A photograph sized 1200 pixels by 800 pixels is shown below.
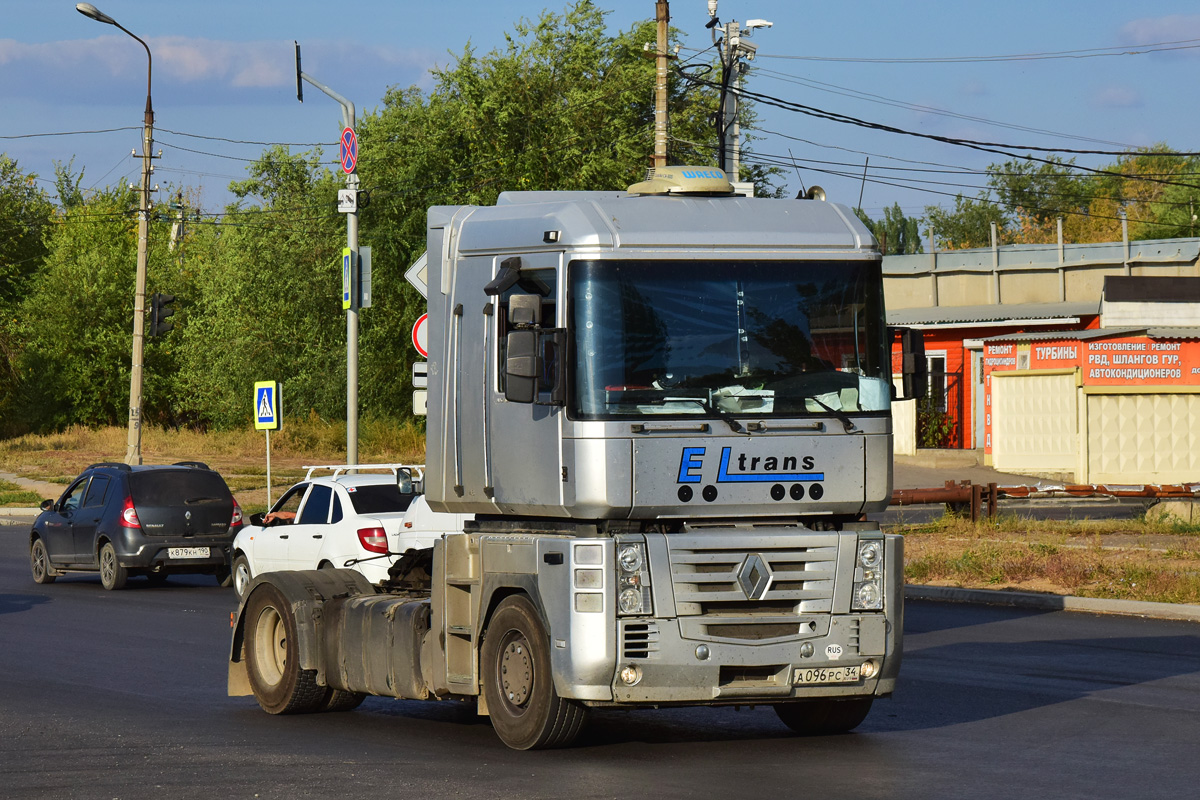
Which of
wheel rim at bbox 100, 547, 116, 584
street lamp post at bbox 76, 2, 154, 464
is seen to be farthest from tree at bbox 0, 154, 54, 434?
wheel rim at bbox 100, 547, 116, 584

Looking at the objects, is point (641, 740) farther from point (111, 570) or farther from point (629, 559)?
point (111, 570)

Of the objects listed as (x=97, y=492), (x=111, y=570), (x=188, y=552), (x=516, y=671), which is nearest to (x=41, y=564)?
(x=97, y=492)

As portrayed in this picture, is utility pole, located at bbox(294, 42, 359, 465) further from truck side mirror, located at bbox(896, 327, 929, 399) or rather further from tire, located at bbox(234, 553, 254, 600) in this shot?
truck side mirror, located at bbox(896, 327, 929, 399)

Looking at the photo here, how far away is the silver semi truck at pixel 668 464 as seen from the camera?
28.0ft

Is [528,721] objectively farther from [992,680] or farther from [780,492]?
[992,680]

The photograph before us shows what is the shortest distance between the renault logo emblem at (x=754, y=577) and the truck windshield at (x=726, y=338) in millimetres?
823

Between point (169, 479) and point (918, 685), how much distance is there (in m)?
12.8

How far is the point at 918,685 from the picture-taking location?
39.1ft

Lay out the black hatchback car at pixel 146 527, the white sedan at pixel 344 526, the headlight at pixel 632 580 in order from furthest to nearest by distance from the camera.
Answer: the black hatchback car at pixel 146 527 → the white sedan at pixel 344 526 → the headlight at pixel 632 580

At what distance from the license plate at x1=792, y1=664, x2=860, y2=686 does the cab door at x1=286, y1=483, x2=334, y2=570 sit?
920cm

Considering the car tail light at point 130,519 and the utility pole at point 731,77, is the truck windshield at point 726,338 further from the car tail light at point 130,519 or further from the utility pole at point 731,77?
the utility pole at point 731,77

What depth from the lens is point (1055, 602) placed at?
17469mm

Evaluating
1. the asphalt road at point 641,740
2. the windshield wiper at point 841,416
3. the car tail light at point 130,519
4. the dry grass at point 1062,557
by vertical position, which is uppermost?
the windshield wiper at point 841,416

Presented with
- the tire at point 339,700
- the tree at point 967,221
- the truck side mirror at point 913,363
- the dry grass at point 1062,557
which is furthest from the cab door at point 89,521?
the tree at point 967,221
